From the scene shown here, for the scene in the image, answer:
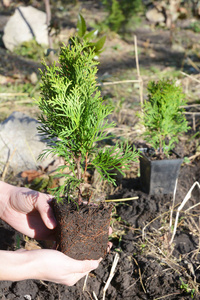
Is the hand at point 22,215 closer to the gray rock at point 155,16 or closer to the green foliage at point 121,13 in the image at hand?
the green foliage at point 121,13

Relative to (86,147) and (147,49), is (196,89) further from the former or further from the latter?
(86,147)

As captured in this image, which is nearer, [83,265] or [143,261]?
[83,265]

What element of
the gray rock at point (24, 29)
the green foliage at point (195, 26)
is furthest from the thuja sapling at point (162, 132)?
the green foliage at point (195, 26)

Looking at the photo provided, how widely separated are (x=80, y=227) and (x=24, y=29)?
729 cm

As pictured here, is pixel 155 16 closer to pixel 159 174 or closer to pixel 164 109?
pixel 164 109

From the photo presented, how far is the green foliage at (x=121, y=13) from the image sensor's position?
8.85 metres

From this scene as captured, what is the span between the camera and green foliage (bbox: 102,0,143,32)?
8852mm

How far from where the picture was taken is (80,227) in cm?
179

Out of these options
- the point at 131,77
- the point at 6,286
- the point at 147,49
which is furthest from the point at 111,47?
the point at 6,286

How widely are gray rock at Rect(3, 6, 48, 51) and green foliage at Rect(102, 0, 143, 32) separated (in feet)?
6.88

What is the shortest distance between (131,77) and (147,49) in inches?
105

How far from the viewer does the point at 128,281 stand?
2203mm

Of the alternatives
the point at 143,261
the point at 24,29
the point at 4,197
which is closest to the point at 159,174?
the point at 143,261

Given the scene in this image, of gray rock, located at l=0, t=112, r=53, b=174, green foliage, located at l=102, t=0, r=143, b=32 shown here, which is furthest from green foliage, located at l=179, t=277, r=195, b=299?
green foliage, located at l=102, t=0, r=143, b=32
